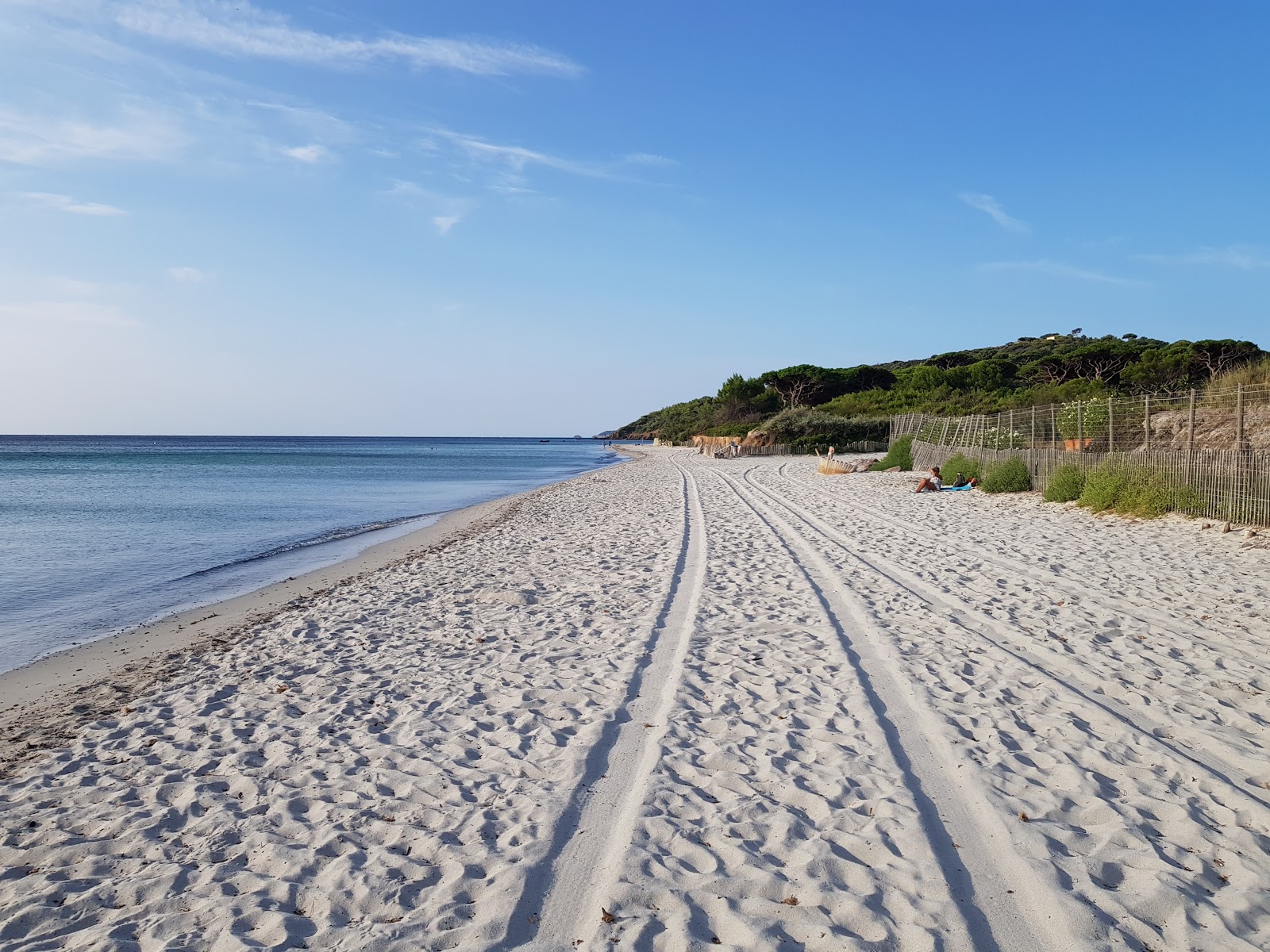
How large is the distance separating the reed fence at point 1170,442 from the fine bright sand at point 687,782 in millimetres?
4109

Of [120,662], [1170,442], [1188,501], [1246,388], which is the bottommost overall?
[120,662]

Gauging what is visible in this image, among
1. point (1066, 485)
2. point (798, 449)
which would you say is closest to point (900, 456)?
point (1066, 485)

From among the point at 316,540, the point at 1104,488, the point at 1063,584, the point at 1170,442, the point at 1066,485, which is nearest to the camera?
the point at 1063,584

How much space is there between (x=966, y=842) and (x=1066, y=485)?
1368 centimetres

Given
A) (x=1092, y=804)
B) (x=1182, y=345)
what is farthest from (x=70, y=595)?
(x=1182, y=345)

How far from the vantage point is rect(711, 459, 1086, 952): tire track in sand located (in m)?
2.81

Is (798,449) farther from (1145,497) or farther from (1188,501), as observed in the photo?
(1188,501)

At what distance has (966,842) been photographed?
11.2 ft

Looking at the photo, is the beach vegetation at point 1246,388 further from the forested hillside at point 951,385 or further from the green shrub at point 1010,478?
the forested hillside at point 951,385

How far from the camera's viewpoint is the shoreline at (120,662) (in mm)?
5348

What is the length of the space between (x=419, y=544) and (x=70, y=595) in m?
5.30

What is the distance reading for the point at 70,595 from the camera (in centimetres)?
1065

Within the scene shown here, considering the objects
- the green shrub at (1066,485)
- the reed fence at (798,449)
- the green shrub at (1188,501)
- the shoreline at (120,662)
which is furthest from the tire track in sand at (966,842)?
the reed fence at (798,449)

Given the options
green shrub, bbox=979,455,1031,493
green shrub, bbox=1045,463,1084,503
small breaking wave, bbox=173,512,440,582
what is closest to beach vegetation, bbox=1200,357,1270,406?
green shrub, bbox=1045,463,1084,503
